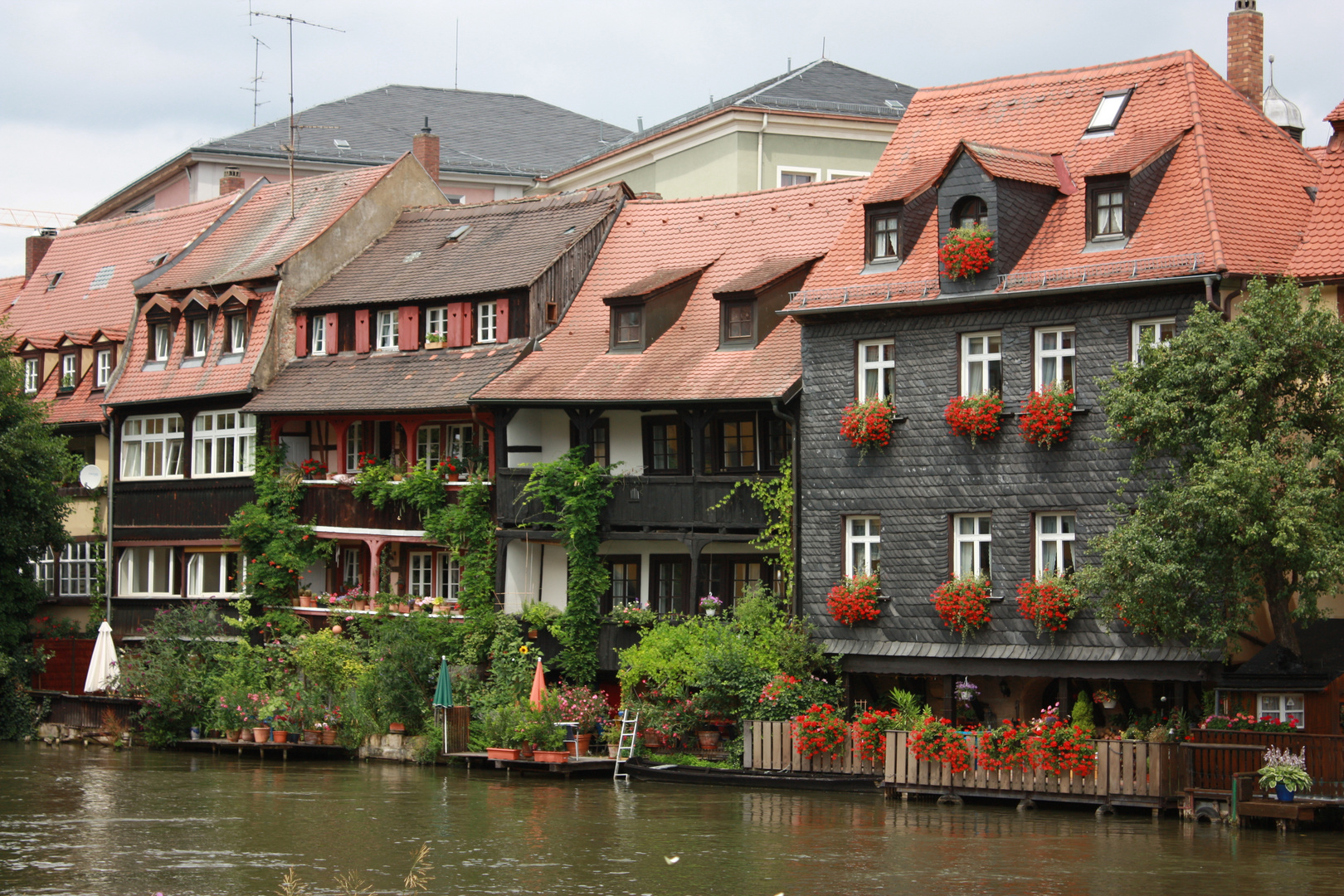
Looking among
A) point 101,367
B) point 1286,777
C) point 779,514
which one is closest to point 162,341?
point 101,367

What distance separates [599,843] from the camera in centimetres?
2711

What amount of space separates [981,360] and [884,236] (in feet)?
11.2

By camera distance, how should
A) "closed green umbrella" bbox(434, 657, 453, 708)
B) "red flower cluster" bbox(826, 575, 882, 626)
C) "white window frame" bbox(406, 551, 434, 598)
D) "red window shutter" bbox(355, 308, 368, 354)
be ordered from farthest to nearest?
"red window shutter" bbox(355, 308, 368, 354)
"white window frame" bbox(406, 551, 434, 598)
"closed green umbrella" bbox(434, 657, 453, 708)
"red flower cluster" bbox(826, 575, 882, 626)

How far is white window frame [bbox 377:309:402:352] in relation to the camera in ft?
148

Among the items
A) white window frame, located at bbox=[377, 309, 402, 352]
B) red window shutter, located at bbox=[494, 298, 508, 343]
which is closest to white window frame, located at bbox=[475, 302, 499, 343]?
red window shutter, located at bbox=[494, 298, 508, 343]

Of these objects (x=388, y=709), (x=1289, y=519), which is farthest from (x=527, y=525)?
(x=1289, y=519)

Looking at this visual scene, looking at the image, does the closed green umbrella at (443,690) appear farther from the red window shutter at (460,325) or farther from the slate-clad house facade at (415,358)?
the red window shutter at (460,325)

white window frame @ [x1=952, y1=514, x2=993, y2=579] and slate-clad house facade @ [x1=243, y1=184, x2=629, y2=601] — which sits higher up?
slate-clad house facade @ [x1=243, y1=184, x2=629, y2=601]

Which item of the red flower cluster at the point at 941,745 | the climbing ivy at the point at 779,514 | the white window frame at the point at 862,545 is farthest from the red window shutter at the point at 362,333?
the red flower cluster at the point at 941,745

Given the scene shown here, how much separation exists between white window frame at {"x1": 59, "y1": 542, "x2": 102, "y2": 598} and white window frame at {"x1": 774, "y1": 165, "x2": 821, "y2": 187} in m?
20.5

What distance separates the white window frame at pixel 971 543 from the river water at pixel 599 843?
445 cm

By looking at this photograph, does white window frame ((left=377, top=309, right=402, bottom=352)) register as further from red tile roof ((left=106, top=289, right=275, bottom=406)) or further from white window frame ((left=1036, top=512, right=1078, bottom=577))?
white window frame ((left=1036, top=512, right=1078, bottom=577))

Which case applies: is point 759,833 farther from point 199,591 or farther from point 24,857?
point 199,591

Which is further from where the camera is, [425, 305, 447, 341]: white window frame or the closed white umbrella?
the closed white umbrella
